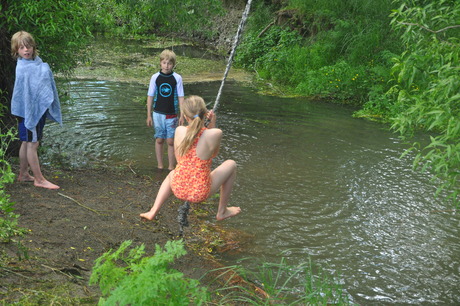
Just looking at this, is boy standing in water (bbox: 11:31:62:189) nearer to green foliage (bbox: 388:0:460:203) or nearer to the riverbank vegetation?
the riverbank vegetation

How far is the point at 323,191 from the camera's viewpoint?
7375mm

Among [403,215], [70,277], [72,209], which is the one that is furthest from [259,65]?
[70,277]

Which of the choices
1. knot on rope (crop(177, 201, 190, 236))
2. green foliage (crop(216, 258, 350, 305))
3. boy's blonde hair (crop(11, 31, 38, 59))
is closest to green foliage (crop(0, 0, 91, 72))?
boy's blonde hair (crop(11, 31, 38, 59))

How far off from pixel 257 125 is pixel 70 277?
24.9 ft

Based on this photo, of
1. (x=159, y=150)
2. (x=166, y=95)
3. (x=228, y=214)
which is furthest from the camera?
(x=159, y=150)

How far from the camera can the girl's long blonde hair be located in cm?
495

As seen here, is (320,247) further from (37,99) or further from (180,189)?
(37,99)

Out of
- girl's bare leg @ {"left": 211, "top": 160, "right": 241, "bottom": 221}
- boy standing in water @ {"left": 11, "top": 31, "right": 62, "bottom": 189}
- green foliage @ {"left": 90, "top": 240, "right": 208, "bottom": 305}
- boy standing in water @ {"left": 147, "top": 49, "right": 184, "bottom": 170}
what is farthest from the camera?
boy standing in water @ {"left": 147, "top": 49, "right": 184, "bottom": 170}

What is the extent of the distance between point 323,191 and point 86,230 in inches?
147

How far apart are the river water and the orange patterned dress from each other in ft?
2.77

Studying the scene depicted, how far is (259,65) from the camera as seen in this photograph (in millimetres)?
18875

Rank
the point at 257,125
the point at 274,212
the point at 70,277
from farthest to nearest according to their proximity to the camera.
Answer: the point at 257,125
the point at 274,212
the point at 70,277

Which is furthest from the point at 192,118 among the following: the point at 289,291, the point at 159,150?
the point at 159,150

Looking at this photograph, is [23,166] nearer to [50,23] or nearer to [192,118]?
[50,23]
